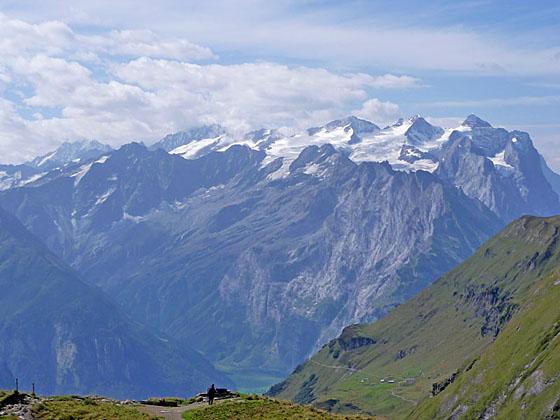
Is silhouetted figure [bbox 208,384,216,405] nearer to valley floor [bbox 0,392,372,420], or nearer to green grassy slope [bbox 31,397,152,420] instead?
valley floor [bbox 0,392,372,420]

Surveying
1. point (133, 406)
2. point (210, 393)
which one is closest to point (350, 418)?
point (210, 393)

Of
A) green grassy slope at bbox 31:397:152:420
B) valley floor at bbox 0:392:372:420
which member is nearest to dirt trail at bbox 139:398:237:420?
valley floor at bbox 0:392:372:420

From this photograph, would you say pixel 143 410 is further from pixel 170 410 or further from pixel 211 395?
pixel 211 395

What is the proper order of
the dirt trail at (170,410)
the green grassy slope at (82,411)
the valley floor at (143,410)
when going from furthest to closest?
the dirt trail at (170,410) → the valley floor at (143,410) → the green grassy slope at (82,411)

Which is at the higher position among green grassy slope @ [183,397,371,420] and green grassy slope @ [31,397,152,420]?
green grassy slope @ [31,397,152,420]

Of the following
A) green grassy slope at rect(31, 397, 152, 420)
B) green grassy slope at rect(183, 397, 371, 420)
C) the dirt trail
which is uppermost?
green grassy slope at rect(31, 397, 152, 420)

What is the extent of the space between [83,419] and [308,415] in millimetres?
22623

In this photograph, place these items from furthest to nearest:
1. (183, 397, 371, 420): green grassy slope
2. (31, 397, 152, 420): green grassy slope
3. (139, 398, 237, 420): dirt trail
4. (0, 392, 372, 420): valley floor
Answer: (139, 398, 237, 420): dirt trail → (183, 397, 371, 420): green grassy slope → (0, 392, 372, 420): valley floor → (31, 397, 152, 420): green grassy slope

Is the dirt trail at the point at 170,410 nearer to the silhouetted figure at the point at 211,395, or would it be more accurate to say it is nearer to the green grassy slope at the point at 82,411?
the silhouetted figure at the point at 211,395

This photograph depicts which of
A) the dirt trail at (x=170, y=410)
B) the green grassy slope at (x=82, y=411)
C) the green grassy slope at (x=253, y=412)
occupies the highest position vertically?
the green grassy slope at (x=82, y=411)

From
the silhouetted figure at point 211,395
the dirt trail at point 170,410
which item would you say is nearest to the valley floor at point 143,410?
the dirt trail at point 170,410

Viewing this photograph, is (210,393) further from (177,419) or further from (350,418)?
(350,418)

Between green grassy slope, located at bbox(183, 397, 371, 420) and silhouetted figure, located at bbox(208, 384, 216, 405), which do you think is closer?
green grassy slope, located at bbox(183, 397, 371, 420)

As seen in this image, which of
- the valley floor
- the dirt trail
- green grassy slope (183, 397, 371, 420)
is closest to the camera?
the valley floor
